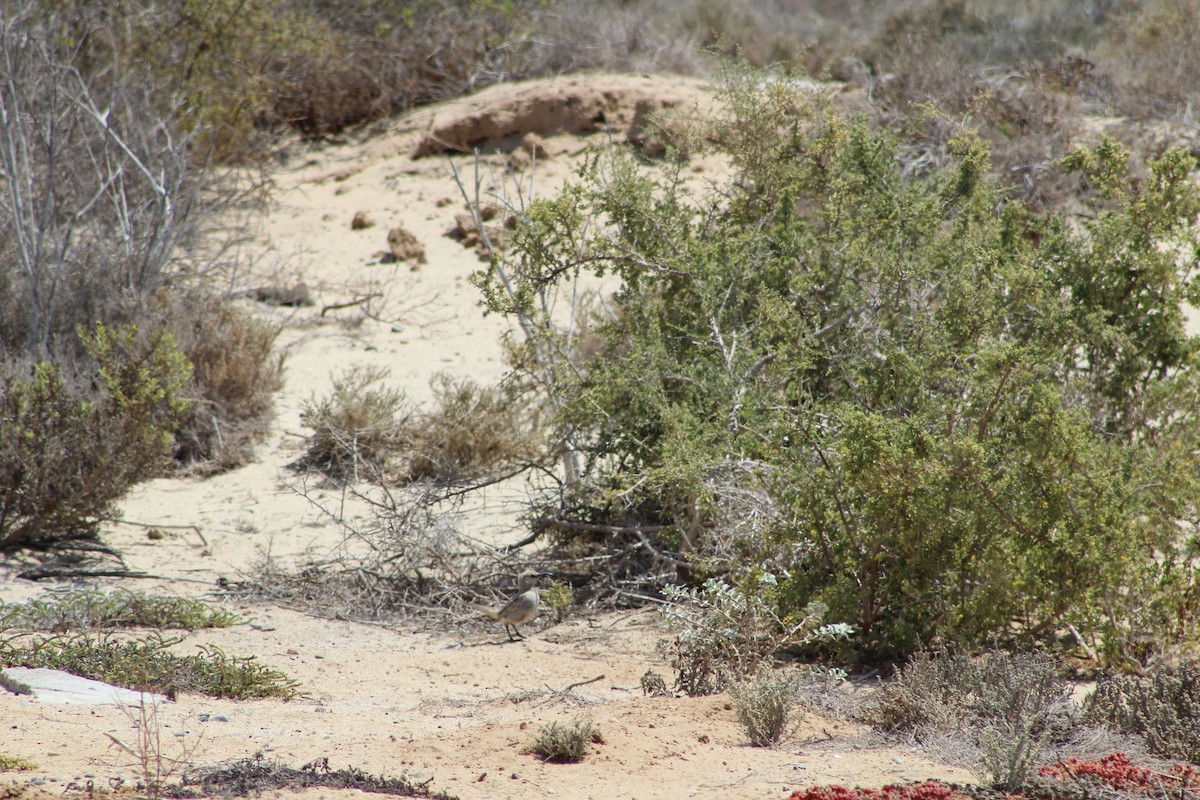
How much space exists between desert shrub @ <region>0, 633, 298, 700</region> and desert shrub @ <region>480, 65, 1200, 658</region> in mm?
1874

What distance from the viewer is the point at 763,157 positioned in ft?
22.9

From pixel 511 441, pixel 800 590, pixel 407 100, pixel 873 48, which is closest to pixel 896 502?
pixel 800 590

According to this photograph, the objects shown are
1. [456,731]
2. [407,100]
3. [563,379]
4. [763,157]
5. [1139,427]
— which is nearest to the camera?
[456,731]

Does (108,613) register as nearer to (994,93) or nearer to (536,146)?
(536,146)

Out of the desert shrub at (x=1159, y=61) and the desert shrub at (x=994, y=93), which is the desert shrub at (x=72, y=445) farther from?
the desert shrub at (x=1159, y=61)

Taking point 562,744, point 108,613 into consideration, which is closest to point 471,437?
point 108,613

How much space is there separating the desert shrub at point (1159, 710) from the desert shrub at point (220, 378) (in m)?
6.11

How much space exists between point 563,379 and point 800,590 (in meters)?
1.86

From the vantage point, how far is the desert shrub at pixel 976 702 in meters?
4.09

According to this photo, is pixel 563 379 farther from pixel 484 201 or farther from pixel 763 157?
pixel 484 201

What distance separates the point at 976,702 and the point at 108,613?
12.9ft

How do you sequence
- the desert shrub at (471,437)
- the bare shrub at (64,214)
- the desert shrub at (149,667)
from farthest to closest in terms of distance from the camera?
the bare shrub at (64,214) → the desert shrub at (471,437) → the desert shrub at (149,667)

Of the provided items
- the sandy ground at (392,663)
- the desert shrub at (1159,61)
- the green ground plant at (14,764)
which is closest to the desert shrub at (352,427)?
the sandy ground at (392,663)

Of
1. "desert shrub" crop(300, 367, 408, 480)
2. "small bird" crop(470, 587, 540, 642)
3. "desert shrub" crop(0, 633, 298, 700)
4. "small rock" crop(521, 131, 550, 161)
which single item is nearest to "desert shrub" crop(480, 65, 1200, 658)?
"small bird" crop(470, 587, 540, 642)
